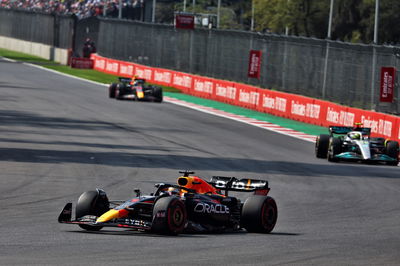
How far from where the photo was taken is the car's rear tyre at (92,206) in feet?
41.5

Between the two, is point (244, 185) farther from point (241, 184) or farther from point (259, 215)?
point (259, 215)

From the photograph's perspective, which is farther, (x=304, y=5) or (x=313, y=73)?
(x=304, y=5)

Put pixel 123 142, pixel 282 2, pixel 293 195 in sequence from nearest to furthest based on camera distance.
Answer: pixel 293 195 → pixel 123 142 → pixel 282 2

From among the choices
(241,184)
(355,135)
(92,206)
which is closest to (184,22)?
(355,135)

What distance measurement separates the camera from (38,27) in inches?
3157

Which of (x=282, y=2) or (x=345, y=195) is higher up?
(x=282, y=2)

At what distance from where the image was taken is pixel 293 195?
1794 centimetres

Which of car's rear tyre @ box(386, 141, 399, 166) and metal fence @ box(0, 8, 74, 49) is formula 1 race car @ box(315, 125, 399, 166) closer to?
car's rear tyre @ box(386, 141, 399, 166)

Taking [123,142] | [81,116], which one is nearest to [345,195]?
[123,142]

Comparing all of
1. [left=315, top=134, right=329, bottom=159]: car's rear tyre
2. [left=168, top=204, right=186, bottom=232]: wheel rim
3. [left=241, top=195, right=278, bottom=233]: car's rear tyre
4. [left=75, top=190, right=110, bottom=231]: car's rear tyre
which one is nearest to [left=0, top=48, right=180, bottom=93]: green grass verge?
[left=315, top=134, right=329, bottom=159]: car's rear tyre

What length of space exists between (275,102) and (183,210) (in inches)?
1025

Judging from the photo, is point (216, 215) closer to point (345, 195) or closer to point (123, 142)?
point (345, 195)

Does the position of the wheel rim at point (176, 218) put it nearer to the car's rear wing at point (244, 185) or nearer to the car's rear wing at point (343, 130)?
the car's rear wing at point (244, 185)

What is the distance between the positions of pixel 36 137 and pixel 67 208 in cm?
1409
